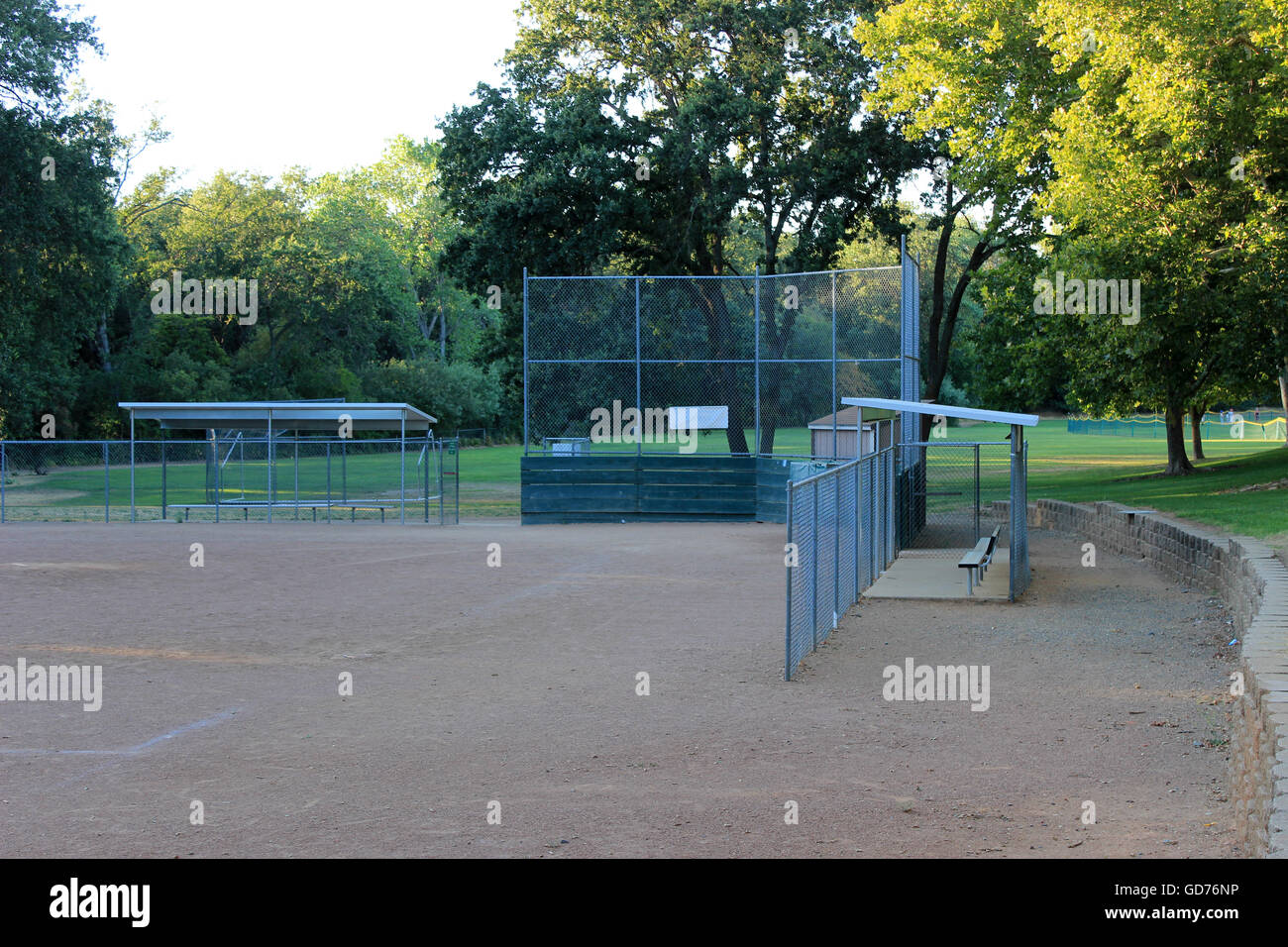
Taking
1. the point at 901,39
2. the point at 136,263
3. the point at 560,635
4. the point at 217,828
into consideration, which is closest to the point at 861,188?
the point at 901,39

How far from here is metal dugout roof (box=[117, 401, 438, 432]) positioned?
89.9 feet

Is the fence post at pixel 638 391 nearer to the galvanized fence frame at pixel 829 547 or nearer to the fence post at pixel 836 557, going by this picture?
→ the galvanized fence frame at pixel 829 547

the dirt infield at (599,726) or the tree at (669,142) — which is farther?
the tree at (669,142)

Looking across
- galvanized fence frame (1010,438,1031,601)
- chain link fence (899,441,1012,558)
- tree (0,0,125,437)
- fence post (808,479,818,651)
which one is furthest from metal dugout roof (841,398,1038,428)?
tree (0,0,125,437)

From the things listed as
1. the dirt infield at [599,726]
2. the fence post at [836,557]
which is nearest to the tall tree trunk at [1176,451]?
the dirt infield at [599,726]

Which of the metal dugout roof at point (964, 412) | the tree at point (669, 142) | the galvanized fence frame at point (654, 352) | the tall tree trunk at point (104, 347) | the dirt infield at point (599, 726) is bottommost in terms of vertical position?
the dirt infield at point (599, 726)

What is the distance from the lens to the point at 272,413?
94.3 feet

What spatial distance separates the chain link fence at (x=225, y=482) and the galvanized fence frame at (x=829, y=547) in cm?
928

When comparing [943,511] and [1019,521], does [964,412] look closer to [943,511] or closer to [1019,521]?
[1019,521]

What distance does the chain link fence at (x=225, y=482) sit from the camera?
28031 millimetres

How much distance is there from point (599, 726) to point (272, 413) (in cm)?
2209

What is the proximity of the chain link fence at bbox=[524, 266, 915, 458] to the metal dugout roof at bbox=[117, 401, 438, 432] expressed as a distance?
3.41 meters

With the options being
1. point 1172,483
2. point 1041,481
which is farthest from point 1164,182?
point 1041,481

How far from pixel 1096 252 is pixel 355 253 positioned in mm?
56086
